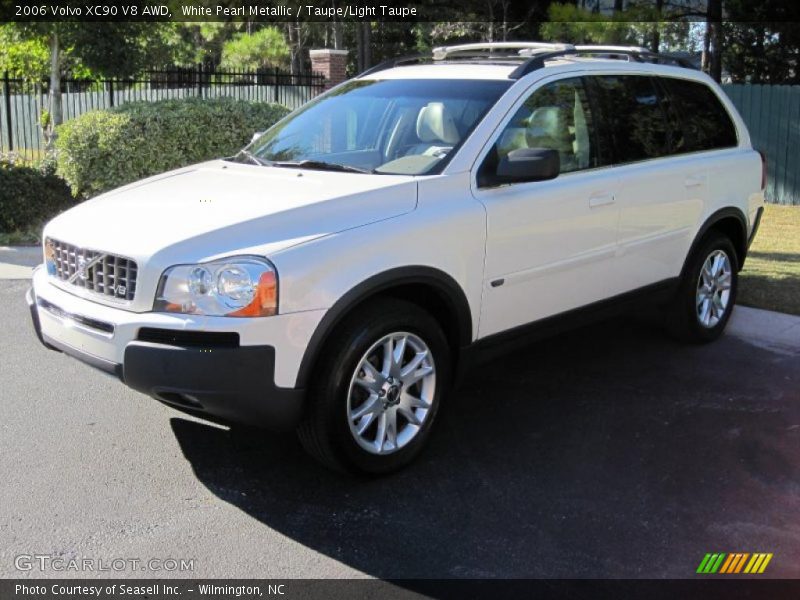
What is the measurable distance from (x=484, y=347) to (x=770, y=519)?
61.7 inches

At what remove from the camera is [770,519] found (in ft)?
13.0

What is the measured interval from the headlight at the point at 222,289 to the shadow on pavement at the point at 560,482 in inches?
36.8

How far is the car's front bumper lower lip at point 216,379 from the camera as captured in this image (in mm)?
3652

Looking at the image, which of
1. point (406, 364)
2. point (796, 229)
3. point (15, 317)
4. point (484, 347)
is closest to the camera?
point (406, 364)

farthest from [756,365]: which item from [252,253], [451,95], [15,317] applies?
[15,317]

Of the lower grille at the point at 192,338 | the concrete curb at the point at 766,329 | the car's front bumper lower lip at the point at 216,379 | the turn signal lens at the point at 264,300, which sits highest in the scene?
the turn signal lens at the point at 264,300

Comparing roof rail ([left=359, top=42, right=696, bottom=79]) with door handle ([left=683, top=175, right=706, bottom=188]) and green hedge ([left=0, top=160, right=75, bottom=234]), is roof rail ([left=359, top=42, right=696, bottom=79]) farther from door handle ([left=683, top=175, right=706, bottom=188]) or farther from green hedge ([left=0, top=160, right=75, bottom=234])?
green hedge ([left=0, top=160, right=75, bottom=234])

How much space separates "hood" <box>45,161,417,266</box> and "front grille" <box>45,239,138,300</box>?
0.05m

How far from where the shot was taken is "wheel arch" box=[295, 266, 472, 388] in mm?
3840

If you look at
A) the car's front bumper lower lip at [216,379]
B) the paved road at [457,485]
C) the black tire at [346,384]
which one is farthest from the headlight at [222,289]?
the paved road at [457,485]

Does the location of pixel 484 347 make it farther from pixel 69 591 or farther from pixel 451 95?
pixel 69 591

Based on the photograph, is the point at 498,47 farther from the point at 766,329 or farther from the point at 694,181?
the point at 766,329

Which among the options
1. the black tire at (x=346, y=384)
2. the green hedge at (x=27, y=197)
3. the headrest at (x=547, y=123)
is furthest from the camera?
the green hedge at (x=27, y=197)

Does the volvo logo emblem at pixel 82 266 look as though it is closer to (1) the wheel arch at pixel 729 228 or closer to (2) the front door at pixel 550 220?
(2) the front door at pixel 550 220
